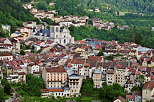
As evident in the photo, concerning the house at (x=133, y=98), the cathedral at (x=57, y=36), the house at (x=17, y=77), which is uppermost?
the cathedral at (x=57, y=36)

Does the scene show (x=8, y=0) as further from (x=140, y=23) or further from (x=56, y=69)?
(x=56, y=69)

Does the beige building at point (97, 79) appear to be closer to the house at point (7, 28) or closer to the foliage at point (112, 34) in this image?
the house at point (7, 28)

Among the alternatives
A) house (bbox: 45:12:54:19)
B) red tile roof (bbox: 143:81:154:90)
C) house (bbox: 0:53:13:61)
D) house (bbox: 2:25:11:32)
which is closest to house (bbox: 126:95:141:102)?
red tile roof (bbox: 143:81:154:90)

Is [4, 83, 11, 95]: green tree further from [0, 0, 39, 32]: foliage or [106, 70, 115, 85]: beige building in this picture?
[0, 0, 39, 32]: foliage

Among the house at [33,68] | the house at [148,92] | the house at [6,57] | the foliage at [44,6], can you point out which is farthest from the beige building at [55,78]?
the foliage at [44,6]

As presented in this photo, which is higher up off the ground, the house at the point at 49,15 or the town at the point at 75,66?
the house at the point at 49,15
